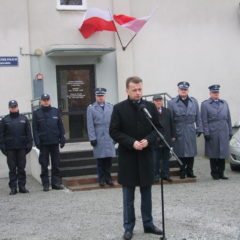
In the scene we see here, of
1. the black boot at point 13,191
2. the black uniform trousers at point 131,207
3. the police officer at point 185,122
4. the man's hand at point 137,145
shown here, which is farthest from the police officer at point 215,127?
the man's hand at point 137,145

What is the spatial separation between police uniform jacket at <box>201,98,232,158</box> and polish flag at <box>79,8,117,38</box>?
14.5 ft

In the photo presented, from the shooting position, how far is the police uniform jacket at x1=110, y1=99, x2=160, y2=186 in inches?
259

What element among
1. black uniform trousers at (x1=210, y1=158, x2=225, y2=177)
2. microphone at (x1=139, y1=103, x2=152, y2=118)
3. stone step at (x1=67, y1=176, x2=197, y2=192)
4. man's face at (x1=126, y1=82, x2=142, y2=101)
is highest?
man's face at (x1=126, y1=82, x2=142, y2=101)

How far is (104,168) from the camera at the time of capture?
1070 centimetres

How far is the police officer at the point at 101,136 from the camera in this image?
1052 centimetres

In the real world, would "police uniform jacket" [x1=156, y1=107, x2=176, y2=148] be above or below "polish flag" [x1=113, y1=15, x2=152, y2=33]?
below

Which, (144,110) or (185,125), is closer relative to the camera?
(144,110)

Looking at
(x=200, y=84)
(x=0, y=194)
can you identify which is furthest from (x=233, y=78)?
(x=0, y=194)

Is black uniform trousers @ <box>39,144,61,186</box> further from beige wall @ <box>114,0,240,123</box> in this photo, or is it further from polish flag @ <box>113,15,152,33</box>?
polish flag @ <box>113,15,152,33</box>

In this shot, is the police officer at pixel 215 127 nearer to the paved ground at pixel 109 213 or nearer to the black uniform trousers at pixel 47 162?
the paved ground at pixel 109 213

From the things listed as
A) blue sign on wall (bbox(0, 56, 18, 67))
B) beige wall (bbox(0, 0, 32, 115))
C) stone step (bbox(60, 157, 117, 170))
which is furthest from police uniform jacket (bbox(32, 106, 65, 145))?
Result: blue sign on wall (bbox(0, 56, 18, 67))

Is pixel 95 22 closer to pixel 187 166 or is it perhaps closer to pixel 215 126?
pixel 215 126

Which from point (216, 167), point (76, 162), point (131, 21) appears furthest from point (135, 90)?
point (131, 21)

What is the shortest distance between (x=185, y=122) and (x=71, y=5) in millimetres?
5347
